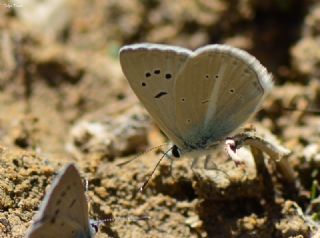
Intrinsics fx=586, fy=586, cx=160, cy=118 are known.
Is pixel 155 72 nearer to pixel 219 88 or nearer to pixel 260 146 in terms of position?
pixel 219 88

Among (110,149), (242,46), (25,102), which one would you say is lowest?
(110,149)

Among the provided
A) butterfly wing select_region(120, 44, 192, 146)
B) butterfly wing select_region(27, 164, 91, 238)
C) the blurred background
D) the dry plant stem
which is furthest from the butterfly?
butterfly wing select_region(27, 164, 91, 238)

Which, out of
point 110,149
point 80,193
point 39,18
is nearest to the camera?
point 80,193

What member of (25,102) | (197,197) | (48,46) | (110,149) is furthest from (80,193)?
(48,46)

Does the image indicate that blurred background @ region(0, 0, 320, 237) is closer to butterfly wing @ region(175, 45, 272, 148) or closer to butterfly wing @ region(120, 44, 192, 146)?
butterfly wing @ region(175, 45, 272, 148)

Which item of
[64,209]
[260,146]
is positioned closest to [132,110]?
[260,146]

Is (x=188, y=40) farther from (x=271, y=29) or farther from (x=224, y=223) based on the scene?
(x=224, y=223)
